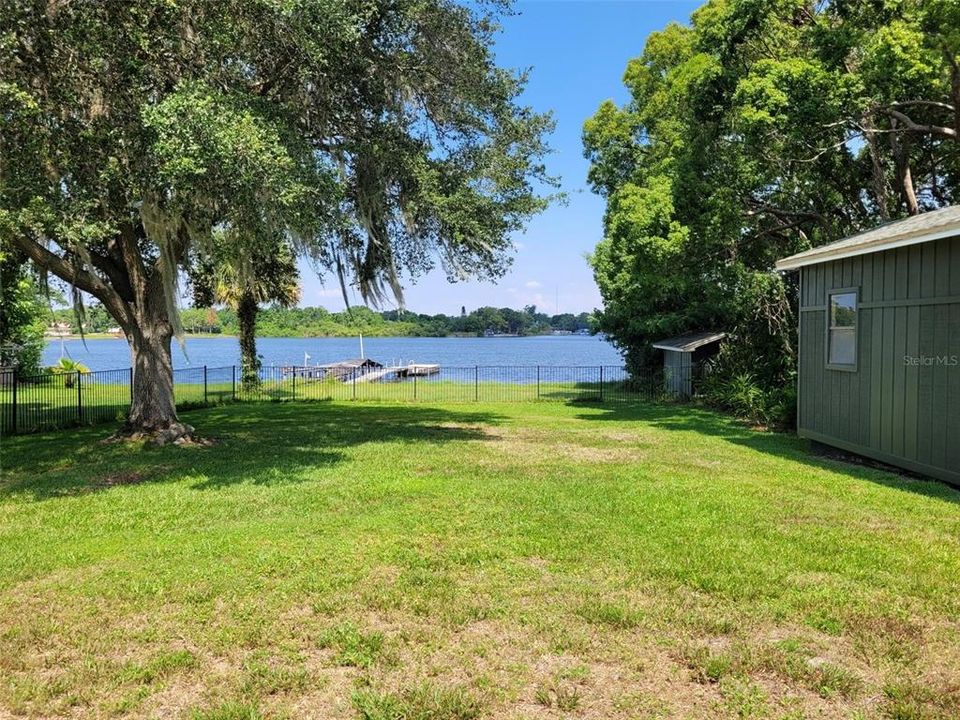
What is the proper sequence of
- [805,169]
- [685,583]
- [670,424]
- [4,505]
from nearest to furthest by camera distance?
[685,583], [4,505], [670,424], [805,169]

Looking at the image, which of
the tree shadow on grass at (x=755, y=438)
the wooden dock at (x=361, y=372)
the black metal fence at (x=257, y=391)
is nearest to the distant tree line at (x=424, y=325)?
the wooden dock at (x=361, y=372)

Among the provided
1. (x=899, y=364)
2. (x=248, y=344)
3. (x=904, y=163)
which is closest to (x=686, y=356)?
(x=904, y=163)

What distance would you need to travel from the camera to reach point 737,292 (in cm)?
1717

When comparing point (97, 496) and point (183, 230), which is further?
point (183, 230)

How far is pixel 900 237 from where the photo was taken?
812 centimetres

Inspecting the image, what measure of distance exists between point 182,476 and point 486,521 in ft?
14.8

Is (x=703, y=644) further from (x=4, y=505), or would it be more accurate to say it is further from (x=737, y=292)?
(x=737, y=292)

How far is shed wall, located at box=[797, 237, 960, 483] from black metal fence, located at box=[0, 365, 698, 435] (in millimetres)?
11077

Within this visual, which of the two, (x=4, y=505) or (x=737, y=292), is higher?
(x=737, y=292)

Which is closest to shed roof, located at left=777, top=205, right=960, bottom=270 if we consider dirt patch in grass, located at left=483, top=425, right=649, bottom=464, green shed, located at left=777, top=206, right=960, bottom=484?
green shed, located at left=777, top=206, right=960, bottom=484

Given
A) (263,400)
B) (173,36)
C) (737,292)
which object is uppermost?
(173,36)

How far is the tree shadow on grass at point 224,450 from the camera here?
26.7ft

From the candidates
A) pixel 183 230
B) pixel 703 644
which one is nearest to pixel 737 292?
pixel 183 230

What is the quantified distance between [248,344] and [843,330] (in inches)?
770
